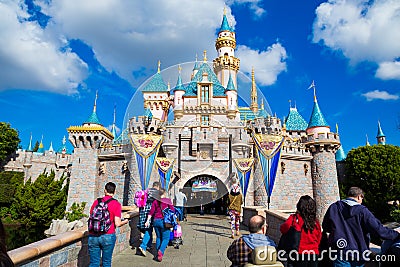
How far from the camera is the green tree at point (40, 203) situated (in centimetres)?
2006

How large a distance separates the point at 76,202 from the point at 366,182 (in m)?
22.1

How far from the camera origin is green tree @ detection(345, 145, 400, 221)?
840 inches

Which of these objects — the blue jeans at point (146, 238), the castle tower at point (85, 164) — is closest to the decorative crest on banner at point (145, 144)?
the blue jeans at point (146, 238)

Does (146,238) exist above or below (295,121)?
below

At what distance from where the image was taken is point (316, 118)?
22.2 meters

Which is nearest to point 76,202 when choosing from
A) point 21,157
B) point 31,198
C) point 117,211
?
point 31,198

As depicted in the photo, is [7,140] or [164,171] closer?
[164,171]

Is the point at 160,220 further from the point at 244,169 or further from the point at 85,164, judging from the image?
the point at 85,164

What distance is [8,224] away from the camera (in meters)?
20.9

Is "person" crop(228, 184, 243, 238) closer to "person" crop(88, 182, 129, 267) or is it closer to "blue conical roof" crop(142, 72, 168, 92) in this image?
"blue conical roof" crop(142, 72, 168, 92)

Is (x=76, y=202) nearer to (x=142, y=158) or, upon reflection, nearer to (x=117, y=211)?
(x=142, y=158)

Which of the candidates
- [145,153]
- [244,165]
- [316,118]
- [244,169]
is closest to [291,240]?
[244,169]

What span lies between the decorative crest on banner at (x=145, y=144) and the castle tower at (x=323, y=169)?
13.0 meters

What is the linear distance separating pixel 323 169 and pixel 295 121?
417 inches
